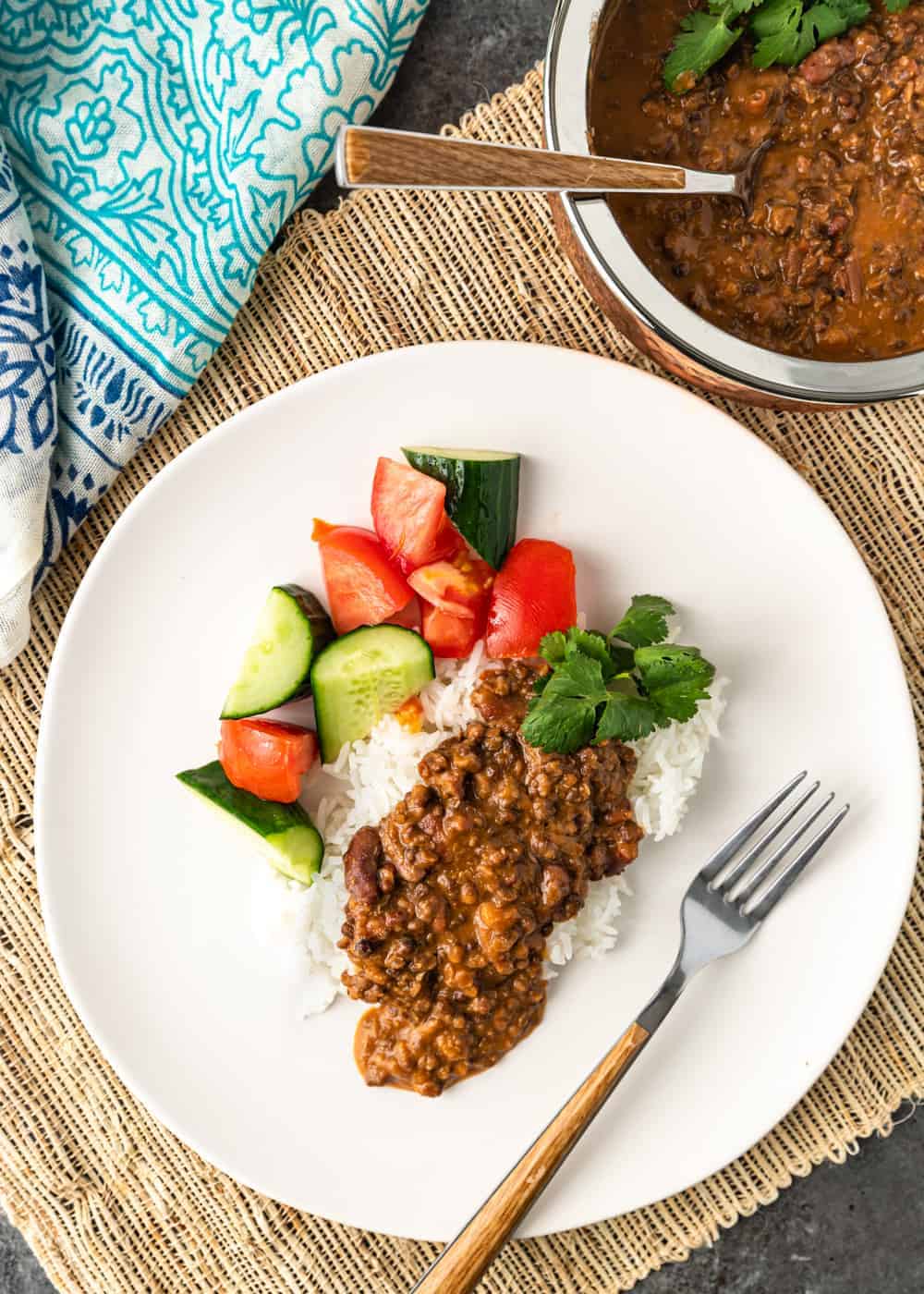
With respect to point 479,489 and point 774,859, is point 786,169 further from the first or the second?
point 774,859

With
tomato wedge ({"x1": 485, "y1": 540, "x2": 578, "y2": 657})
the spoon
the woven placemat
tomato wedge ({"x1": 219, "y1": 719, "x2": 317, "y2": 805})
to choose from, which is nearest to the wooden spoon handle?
the spoon

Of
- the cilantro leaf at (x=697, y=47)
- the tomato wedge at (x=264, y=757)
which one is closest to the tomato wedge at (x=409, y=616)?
the tomato wedge at (x=264, y=757)

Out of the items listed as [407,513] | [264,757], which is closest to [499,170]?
[407,513]

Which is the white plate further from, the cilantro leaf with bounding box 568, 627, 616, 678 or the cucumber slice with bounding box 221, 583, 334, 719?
the cilantro leaf with bounding box 568, 627, 616, 678

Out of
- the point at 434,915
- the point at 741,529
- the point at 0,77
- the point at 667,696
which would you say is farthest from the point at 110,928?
the point at 0,77

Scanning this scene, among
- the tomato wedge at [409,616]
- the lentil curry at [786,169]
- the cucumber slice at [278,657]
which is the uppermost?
the lentil curry at [786,169]

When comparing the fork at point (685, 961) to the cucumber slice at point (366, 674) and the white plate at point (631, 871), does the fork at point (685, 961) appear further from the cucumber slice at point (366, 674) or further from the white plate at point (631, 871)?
the cucumber slice at point (366, 674)
